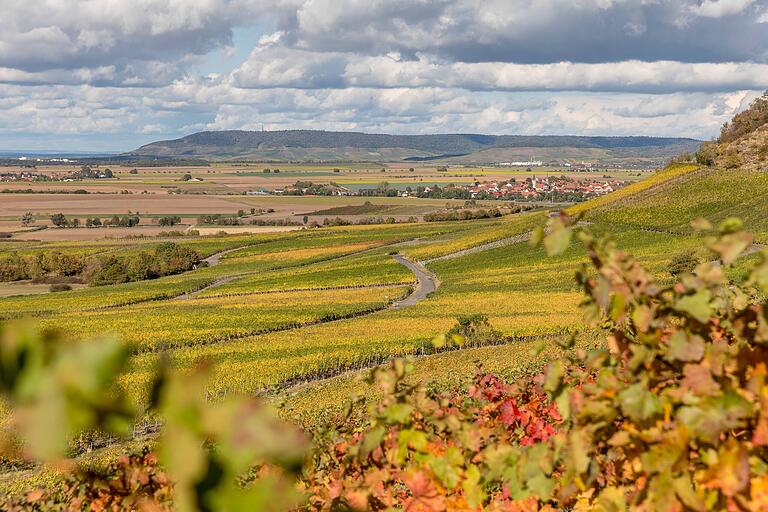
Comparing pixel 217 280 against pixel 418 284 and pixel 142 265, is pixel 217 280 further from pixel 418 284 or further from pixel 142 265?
pixel 418 284

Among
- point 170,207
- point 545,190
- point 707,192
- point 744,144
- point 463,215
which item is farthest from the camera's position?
point 545,190

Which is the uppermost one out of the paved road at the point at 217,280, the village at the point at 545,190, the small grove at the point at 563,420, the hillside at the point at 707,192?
the small grove at the point at 563,420

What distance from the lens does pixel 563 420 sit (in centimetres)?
247

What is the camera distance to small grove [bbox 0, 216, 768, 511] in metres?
0.94

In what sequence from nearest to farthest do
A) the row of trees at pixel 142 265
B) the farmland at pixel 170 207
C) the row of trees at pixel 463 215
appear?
the row of trees at pixel 142 265, the farmland at pixel 170 207, the row of trees at pixel 463 215

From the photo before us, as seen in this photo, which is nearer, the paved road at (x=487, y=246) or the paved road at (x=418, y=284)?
the paved road at (x=418, y=284)

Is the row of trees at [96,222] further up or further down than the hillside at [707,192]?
further down

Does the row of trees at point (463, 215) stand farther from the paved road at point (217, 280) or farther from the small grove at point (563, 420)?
the small grove at point (563, 420)

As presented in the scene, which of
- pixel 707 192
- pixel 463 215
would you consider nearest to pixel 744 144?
pixel 707 192

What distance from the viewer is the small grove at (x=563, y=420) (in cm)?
94

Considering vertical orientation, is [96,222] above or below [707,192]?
below

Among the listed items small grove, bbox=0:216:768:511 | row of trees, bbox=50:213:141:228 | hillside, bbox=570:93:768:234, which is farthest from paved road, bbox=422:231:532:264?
small grove, bbox=0:216:768:511

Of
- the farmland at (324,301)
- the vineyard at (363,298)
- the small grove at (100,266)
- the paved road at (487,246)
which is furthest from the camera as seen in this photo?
the small grove at (100,266)

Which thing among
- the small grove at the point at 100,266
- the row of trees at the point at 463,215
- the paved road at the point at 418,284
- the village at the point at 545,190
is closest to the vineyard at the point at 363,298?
the paved road at the point at 418,284
